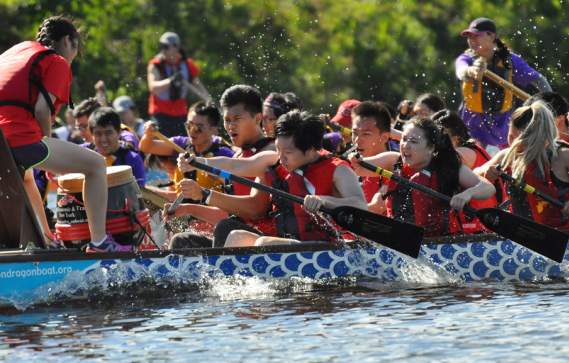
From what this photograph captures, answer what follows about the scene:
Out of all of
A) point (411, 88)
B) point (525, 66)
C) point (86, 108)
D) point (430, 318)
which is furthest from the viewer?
point (411, 88)

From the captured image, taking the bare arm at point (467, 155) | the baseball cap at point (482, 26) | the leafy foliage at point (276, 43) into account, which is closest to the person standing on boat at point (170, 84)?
the leafy foliage at point (276, 43)

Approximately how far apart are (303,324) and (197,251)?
3.41 feet

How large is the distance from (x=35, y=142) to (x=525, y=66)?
519 centimetres

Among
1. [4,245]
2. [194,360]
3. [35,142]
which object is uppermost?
[35,142]

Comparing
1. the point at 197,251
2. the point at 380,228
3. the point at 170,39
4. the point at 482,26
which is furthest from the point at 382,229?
the point at 170,39

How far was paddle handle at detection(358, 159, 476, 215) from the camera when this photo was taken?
27.2 ft

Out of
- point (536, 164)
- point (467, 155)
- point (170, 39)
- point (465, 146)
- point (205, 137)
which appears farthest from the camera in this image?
point (170, 39)

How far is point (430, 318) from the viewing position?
7.04 metres

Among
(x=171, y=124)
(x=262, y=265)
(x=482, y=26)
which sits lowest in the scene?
(x=262, y=265)

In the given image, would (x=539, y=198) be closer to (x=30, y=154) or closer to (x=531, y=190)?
(x=531, y=190)

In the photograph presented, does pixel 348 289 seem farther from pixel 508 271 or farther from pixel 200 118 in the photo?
pixel 200 118

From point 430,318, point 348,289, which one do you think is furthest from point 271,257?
point 430,318

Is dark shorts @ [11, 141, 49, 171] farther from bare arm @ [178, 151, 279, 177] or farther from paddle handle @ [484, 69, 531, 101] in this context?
paddle handle @ [484, 69, 531, 101]

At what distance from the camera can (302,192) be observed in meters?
8.14
